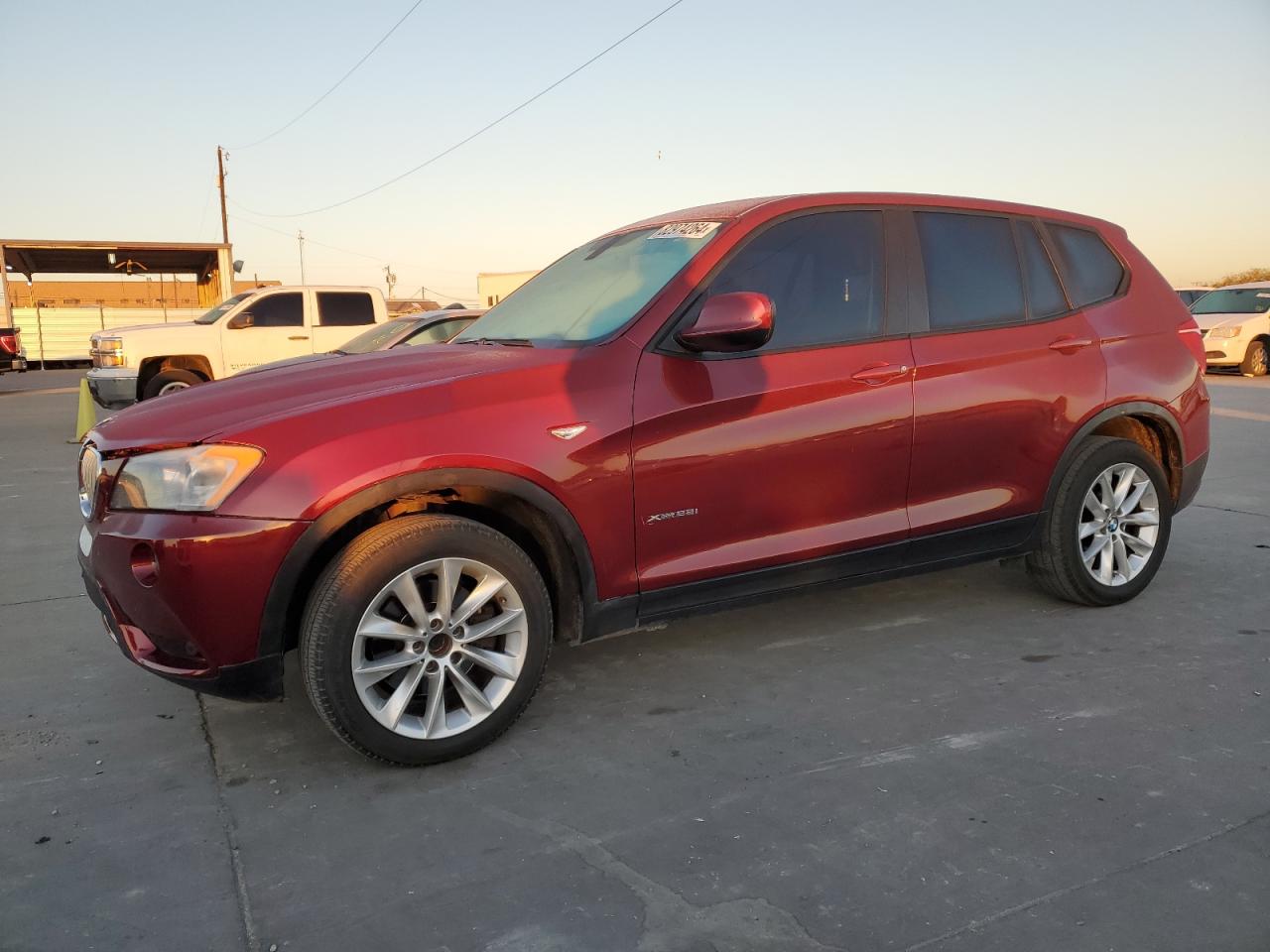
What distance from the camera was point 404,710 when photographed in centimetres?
303

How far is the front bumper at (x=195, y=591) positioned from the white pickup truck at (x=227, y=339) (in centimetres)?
1023

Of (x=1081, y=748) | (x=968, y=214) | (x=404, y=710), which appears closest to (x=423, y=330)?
(x=968, y=214)

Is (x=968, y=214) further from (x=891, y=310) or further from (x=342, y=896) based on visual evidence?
(x=342, y=896)

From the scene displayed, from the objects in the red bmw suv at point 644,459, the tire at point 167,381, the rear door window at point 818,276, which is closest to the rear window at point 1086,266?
the red bmw suv at point 644,459

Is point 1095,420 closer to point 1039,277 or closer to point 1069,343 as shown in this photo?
point 1069,343

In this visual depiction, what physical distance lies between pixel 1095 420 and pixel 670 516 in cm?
211

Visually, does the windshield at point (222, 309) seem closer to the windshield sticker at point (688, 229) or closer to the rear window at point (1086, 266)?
the windshield sticker at point (688, 229)

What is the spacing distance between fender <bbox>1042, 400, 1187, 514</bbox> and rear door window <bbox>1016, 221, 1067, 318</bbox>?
0.49 metres

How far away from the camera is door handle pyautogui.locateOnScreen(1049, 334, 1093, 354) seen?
13.7ft

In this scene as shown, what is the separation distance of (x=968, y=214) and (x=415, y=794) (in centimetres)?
314

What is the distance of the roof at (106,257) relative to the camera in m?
22.9

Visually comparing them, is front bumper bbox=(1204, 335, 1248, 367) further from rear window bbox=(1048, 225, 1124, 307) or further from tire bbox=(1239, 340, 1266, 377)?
rear window bbox=(1048, 225, 1124, 307)

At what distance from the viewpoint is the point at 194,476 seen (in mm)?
2807

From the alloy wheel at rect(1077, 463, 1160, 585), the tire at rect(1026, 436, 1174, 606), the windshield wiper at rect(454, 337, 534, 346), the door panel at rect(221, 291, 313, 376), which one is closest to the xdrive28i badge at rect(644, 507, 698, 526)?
the windshield wiper at rect(454, 337, 534, 346)
